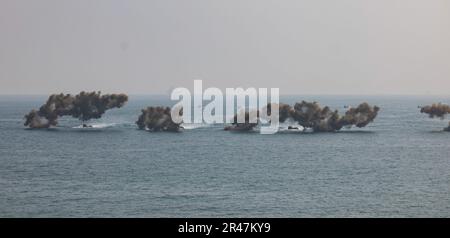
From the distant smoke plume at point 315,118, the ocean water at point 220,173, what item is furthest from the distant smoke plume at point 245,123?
the ocean water at point 220,173

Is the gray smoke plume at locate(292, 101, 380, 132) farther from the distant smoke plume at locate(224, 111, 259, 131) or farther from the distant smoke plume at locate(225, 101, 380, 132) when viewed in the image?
the distant smoke plume at locate(224, 111, 259, 131)

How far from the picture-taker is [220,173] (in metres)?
40.9

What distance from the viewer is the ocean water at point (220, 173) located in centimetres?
3059

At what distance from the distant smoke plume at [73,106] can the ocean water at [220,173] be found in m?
1.69

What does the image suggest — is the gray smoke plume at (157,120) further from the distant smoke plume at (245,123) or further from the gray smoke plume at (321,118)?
the gray smoke plume at (321,118)

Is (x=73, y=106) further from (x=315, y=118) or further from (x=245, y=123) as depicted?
(x=315, y=118)

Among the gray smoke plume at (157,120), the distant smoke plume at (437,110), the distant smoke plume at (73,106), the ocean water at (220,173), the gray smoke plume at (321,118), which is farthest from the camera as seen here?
the distant smoke plume at (437,110)

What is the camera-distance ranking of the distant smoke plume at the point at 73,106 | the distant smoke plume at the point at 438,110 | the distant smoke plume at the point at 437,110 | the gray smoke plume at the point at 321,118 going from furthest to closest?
the distant smoke plume at the point at 437,110 < the distant smoke plume at the point at 438,110 < the gray smoke plume at the point at 321,118 < the distant smoke plume at the point at 73,106

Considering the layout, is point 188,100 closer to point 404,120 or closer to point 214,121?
point 214,121

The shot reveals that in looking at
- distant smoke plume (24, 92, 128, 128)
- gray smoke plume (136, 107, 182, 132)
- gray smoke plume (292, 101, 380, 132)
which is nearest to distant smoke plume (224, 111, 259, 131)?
gray smoke plume (292, 101, 380, 132)

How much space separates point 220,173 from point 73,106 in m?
27.4

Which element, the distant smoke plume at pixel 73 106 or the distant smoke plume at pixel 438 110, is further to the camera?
the distant smoke plume at pixel 438 110

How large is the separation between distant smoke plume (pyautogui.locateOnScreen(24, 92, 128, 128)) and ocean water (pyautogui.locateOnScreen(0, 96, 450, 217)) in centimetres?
169

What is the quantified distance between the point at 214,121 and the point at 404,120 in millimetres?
23880
